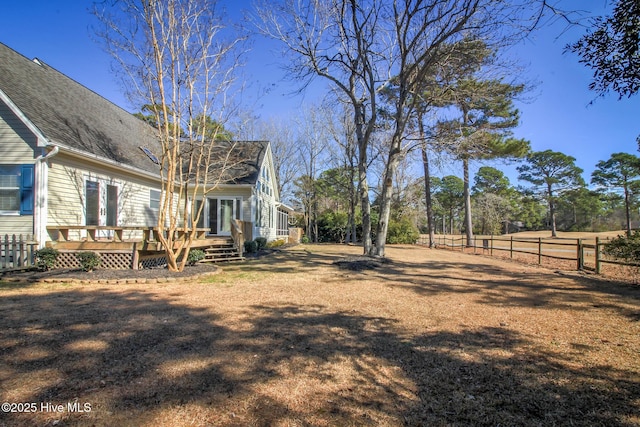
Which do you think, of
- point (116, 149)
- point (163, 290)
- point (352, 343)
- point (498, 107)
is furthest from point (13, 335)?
point (498, 107)

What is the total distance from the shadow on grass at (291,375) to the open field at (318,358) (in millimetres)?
15

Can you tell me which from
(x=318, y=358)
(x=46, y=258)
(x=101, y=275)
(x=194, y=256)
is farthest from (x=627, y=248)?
(x=46, y=258)

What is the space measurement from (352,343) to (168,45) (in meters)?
8.03

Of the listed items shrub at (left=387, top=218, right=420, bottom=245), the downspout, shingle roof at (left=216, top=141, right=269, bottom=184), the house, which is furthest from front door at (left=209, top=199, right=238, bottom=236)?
shrub at (left=387, top=218, right=420, bottom=245)

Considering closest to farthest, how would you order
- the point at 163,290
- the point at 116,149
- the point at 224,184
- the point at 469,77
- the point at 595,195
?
the point at 163,290 → the point at 116,149 → the point at 469,77 → the point at 224,184 → the point at 595,195

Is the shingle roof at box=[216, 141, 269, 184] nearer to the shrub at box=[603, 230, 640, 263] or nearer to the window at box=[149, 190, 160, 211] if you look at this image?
the window at box=[149, 190, 160, 211]

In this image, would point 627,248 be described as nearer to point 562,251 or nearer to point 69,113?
point 562,251

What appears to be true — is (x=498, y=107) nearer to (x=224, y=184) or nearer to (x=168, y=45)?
(x=224, y=184)

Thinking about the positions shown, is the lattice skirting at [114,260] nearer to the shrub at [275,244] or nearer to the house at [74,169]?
the house at [74,169]

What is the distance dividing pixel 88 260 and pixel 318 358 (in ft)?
24.4

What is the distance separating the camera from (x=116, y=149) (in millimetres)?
11594

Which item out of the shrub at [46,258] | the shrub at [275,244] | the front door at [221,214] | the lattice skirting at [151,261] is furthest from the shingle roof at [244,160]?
the shrub at [46,258]

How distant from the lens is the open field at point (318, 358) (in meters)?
2.45

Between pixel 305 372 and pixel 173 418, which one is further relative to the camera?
pixel 305 372
